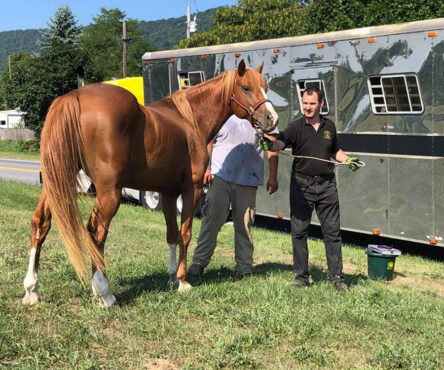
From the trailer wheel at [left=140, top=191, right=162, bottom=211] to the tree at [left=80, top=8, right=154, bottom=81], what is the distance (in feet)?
156

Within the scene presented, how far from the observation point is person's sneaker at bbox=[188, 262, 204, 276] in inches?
238

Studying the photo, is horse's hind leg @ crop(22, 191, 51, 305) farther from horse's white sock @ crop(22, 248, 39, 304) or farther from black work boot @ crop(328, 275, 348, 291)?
black work boot @ crop(328, 275, 348, 291)

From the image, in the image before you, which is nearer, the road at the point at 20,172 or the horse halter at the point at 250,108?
the horse halter at the point at 250,108

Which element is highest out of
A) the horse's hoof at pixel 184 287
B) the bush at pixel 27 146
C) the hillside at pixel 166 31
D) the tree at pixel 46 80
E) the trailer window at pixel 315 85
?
the hillside at pixel 166 31

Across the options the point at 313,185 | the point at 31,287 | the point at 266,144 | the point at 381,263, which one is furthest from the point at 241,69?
the point at 381,263

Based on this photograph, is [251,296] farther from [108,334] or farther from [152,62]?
[152,62]

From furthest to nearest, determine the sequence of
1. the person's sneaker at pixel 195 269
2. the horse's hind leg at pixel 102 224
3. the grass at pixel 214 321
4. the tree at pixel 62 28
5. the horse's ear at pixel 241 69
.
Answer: the tree at pixel 62 28 → the person's sneaker at pixel 195 269 → the horse's ear at pixel 241 69 → the horse's hind leg at pixel 102 224 → the grass at pixel 214 321

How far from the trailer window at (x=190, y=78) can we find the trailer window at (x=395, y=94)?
3.44 m

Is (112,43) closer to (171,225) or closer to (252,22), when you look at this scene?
(252,22)

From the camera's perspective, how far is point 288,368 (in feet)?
11.9

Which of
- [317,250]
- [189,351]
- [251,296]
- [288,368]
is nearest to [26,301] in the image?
[189,351]

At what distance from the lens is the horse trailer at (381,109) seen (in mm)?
7648

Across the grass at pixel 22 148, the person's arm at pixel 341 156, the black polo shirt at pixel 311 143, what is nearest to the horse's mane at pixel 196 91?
the black polo shirt at pixel 311 143

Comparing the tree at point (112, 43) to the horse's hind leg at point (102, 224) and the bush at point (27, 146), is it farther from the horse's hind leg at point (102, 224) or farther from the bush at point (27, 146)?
the horse's hind leg at point (102, 224)
